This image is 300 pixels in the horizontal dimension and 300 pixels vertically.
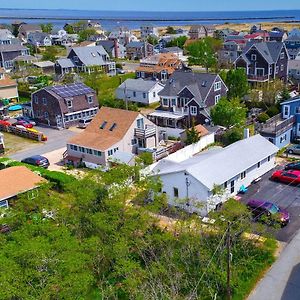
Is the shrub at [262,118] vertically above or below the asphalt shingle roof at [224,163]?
below

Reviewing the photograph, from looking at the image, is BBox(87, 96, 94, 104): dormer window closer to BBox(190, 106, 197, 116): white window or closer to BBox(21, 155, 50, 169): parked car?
BBox(190, 106, 197, 116): white window

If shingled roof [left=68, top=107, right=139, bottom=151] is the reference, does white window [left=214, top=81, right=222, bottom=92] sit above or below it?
above

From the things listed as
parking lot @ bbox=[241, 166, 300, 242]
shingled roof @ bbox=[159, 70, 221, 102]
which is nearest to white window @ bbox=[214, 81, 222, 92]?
shingled roof @ bbox=[159, 70, 221, 102]

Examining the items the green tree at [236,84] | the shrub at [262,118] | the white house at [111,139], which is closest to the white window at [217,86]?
the green tree at [236,84]

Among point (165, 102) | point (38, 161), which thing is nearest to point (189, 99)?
point (165, 102)

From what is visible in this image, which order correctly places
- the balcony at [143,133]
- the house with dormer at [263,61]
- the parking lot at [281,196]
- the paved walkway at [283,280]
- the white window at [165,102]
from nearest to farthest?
the paved walkway at [283,280]
the parking lot at [281,196]
the balcony at [143,133]
the white window at [165,102]
the house with dormer at [263,61]

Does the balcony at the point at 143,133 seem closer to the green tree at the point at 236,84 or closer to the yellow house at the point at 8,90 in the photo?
the green tree at the point at 236,84
